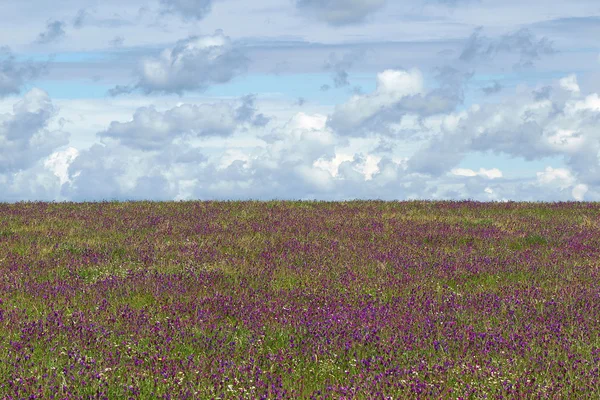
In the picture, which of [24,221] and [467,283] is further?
[24,221]

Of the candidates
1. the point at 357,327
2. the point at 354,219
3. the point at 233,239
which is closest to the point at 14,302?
the point at 357,327

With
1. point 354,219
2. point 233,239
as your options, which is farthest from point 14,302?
point 354,219

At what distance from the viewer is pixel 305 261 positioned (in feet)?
36.0

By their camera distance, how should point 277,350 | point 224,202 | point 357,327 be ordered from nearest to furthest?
point 277,350, point 357,327, point 224,202

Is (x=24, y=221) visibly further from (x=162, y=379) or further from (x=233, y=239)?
(x=162, y=379)

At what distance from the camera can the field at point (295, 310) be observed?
5.52 m

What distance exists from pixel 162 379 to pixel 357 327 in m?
2.38

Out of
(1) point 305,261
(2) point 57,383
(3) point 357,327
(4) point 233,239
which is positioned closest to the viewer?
(2) point 57,383

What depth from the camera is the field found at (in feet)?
18.1

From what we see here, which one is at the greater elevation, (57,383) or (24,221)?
(24,221)

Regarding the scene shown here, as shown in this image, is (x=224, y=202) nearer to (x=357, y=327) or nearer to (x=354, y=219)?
(x=354, y=219)

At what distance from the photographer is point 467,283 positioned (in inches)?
389

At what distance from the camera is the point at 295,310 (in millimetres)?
7762

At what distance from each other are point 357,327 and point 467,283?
3333mm
